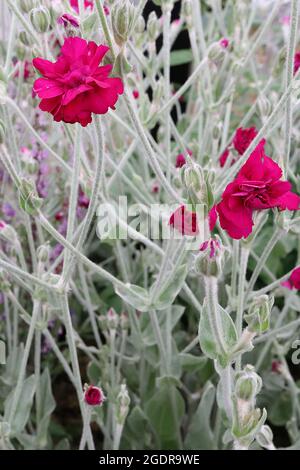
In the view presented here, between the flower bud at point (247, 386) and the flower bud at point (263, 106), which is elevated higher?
the flower bud at point (263, 106)

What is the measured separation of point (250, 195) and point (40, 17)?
0.95 ft

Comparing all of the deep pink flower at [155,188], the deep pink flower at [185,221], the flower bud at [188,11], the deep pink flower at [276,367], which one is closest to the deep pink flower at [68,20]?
the deep pink flower at [185,221]

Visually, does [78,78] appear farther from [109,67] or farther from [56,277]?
[56,277]

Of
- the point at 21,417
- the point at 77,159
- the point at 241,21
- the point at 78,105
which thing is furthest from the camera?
the point at 241,21

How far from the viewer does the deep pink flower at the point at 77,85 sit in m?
0.40

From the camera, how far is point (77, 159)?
1.76 ft

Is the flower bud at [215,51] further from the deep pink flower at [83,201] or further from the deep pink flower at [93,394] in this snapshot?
the deep pink flower at [93,394]

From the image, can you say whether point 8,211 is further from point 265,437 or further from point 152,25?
point 265,437

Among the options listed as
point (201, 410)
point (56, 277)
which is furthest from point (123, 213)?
point (201, 410)

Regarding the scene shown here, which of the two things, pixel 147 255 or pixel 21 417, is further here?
pixel 147 255

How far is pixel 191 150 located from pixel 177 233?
0.39m

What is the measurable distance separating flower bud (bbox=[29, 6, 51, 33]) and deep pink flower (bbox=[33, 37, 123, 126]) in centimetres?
15

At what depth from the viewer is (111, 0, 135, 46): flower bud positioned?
45cm

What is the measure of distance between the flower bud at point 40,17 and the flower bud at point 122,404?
14.6 inches
